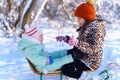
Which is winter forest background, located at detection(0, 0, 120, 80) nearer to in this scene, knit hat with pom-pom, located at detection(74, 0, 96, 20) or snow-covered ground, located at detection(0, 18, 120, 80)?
snow-covered ground, located at detection(0, 18, 120, 80)

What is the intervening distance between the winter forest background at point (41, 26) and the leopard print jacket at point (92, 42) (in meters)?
1.24

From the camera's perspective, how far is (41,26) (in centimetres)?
834

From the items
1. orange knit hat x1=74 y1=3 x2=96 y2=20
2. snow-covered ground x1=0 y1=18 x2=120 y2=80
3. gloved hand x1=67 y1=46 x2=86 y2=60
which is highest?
orange knit hat x1=74 y1=3 x2=96 y2=20

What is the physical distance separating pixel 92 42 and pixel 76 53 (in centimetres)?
17

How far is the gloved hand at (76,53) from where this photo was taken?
3146mm

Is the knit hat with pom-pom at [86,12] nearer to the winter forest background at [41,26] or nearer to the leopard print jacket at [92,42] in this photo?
the leopard print jacket at [92,42]

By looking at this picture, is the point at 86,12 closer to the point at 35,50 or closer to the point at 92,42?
the point at 92,42

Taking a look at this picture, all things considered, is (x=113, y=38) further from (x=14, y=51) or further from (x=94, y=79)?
(x=94, y=79)

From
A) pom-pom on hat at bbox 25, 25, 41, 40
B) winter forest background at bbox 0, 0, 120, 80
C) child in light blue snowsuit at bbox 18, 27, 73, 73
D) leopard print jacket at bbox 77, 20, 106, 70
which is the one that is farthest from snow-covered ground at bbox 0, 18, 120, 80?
pom-pom on hat at bbox 25, 25, 41, 40

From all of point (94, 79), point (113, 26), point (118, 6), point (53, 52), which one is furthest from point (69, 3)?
point (53, 52)

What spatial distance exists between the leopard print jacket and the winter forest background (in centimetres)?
124

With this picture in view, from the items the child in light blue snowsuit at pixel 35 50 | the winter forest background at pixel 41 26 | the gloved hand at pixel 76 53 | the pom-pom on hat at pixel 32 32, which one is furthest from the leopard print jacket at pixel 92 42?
the winter forest background at pixel 41 26

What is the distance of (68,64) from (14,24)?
15.1ft

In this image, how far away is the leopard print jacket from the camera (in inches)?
123
